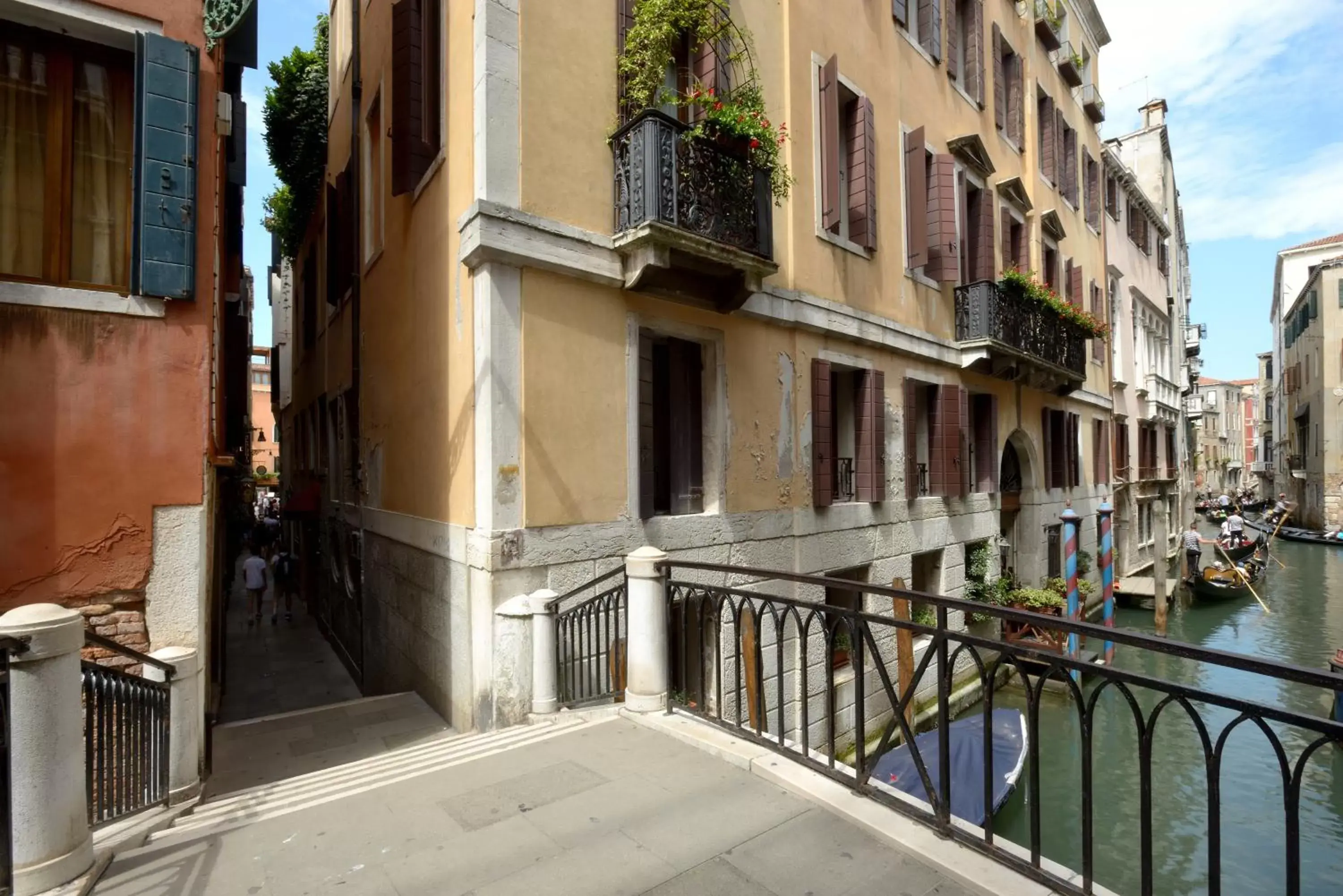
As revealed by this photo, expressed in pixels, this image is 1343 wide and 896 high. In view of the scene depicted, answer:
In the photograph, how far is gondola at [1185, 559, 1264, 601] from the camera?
20656 millimetres

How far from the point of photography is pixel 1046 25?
15859mm

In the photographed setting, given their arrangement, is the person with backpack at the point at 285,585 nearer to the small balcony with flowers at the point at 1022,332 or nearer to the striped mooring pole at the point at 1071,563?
the small balcony with flowers at the point at 1022,332

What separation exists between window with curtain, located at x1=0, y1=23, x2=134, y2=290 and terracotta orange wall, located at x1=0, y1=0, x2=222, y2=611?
1.46 feet

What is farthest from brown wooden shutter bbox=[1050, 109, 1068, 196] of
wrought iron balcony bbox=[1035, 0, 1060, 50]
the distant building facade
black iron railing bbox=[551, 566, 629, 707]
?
the distant building facade

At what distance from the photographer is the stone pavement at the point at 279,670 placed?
997cm

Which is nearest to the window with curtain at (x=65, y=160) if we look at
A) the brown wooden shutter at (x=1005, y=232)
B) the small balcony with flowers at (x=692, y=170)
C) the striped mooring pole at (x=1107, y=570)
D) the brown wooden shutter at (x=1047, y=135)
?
the small balcony with flowers at (x=692, y=170)

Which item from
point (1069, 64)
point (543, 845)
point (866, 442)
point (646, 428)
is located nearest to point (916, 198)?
point (866, 442)

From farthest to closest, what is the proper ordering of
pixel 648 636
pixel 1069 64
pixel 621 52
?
pixel 1069 64 < pixel 621 52 < pixel 648 636

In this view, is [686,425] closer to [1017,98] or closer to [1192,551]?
[1017,98]

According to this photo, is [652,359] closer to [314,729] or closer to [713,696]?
[713,696]

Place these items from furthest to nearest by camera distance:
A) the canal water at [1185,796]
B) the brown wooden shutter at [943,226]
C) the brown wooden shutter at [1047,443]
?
the brown wooden shutter at [1047,443] < the brown wooden shutter at [943,226] < the canal water at [1185,796]

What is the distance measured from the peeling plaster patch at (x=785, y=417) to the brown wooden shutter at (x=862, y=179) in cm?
260

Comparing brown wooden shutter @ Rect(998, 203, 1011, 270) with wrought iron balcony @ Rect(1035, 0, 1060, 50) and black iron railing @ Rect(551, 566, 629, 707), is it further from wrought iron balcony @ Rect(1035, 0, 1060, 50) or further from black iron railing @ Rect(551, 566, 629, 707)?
black iron railing @ Rect(551, 566, 629, 707)

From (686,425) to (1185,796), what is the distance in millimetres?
8859
